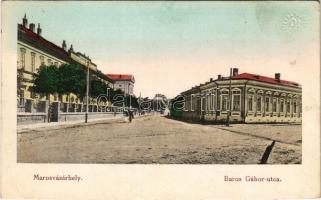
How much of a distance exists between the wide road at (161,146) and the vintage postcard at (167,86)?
11 millimetres

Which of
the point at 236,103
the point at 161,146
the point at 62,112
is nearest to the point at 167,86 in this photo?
the point at 161,146

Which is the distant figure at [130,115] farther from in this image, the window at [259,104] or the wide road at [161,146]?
the window at [259,104]

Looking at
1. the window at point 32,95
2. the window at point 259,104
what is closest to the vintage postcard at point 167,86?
the window at point 32,95

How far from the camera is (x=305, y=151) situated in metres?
3.96

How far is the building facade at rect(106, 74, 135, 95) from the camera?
432 cm

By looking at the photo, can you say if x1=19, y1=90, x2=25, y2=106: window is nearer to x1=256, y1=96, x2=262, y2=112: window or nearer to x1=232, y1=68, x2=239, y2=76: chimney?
x1=232, y1=68, x2=239, y2=76: chimney

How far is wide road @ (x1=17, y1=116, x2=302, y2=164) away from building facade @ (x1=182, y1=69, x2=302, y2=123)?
166mm

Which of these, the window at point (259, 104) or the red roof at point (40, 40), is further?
the window at point (259, 104)

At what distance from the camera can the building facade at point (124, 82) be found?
4.32 meters
